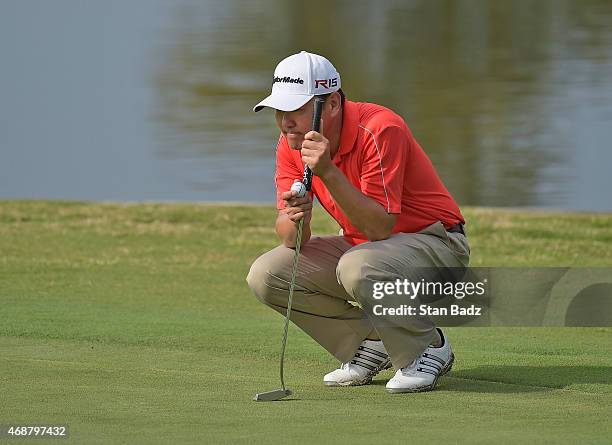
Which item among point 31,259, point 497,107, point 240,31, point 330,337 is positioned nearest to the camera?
point 330,337

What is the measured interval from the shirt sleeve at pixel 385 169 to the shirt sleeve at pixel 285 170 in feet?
1.06

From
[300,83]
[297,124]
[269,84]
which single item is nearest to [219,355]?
[297,124]

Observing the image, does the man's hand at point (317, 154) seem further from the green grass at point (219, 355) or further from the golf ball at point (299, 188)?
the green grass at point (219, 355)

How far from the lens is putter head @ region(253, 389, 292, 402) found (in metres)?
4.48

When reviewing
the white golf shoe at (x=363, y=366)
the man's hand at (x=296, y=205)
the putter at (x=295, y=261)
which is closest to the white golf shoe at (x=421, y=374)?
the white golf shoe at (x=363, y=366)

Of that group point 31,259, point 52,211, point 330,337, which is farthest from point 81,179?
point 330,337

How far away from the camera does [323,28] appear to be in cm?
1806

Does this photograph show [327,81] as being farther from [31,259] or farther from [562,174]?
[562,174]

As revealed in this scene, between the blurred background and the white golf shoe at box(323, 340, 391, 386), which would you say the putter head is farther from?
the blurred background

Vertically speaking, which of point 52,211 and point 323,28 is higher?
point 323,28

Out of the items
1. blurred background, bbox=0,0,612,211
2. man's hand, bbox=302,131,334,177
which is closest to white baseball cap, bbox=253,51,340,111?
man's hand, bbox=302,131,334,177

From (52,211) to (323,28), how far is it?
26.3 feet

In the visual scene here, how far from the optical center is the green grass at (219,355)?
4.08 m

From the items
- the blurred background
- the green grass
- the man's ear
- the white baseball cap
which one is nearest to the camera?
the green grass
